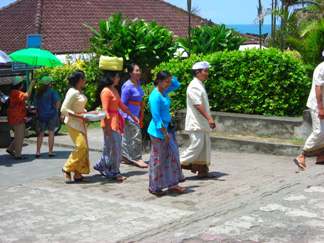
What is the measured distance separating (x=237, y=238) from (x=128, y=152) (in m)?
4.19

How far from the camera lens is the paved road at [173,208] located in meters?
6.23

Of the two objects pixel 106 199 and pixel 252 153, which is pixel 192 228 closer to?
pixel 106 199

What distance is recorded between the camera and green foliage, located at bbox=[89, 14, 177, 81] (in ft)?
52.9

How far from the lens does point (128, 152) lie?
9961 mm

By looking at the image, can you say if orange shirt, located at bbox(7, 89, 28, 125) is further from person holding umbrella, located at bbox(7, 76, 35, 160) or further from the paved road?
the paved road

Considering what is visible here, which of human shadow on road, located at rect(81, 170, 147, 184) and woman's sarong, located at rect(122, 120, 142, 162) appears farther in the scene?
woman's sarong, located at rect(122, 120, 142, 162)

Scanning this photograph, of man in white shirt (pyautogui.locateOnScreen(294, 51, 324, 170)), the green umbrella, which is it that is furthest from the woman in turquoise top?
the green umbrella

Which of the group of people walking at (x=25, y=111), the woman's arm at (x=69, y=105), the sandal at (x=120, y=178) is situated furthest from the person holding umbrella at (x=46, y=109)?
the sandal at (x=120, y=178)

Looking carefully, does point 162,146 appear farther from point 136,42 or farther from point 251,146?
point 136,42

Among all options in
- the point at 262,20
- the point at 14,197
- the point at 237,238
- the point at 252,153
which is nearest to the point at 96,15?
the point at 262,20

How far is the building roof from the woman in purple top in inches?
704

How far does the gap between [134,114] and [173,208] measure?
9.12 feet

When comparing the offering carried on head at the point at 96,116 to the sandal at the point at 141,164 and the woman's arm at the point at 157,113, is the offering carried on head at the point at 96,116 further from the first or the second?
the sandal at the point at 141,164

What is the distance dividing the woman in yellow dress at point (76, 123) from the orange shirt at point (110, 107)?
308 mm
